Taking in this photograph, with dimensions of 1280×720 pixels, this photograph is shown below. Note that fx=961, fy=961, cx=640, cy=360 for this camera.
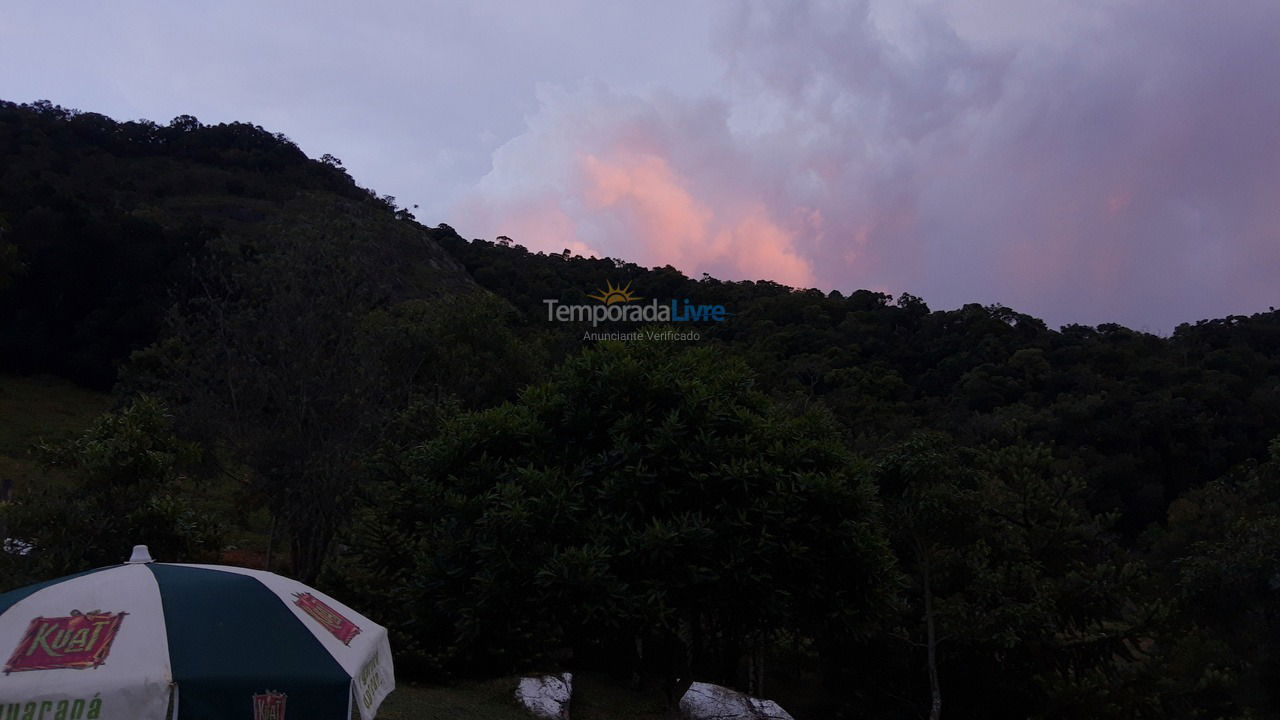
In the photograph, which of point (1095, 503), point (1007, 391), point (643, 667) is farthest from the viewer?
point (1007, 391)

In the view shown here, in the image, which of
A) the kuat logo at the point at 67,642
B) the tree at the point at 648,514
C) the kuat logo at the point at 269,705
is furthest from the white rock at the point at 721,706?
the kuat logo at the point at 67,642

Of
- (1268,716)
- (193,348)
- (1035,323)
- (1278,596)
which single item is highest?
(1035,323)

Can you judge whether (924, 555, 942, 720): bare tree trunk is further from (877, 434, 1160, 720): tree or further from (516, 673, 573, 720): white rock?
(516, 673, 573, 720): white rock

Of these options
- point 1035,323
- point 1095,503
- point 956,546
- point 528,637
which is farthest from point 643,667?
point 1035,323

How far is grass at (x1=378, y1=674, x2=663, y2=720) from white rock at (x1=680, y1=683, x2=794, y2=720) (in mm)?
1153

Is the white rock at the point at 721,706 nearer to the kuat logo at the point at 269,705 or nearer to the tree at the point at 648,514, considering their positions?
the tree at the point at 648,514

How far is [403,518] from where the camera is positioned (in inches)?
540

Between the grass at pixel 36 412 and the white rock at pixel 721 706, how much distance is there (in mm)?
18160

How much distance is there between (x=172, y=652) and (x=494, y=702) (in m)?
6.89

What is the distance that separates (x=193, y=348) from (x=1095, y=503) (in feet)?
105

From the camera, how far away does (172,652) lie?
4.71m

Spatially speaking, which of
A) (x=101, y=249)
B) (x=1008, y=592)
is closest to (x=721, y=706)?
(x=1008, y=592)

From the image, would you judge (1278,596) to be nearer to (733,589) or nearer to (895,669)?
(895,669)

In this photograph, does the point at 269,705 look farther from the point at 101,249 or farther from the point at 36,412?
the point at 101,249
